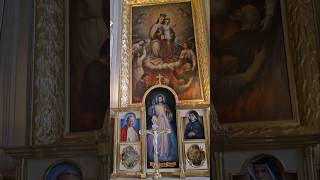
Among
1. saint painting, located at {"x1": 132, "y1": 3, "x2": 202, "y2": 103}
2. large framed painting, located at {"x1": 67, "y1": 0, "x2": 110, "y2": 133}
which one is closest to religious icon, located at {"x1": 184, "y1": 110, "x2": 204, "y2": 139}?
saint painting, located at {"x1": 132, "y1": 3, "x2": 202, "y2": 103}

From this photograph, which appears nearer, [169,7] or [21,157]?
[21,157]

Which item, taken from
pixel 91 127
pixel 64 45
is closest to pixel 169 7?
pixel 64 45

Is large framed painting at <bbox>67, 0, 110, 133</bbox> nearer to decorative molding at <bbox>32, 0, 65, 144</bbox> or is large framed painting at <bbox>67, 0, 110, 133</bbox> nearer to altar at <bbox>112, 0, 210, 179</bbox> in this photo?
decorative molding at <bbox>32, 0, 65, 144</bbox>

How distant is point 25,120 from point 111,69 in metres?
1.23

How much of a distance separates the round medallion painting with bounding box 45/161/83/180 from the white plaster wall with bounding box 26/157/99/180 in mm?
50

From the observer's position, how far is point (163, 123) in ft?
19.2

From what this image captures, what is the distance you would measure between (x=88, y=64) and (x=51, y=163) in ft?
4.26

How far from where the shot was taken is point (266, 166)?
17.3 ft

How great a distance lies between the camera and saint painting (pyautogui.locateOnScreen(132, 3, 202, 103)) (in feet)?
19.9

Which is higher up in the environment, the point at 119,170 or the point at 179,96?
the point at 179,96

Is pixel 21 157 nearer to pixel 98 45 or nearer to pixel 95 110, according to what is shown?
pixel 95 110

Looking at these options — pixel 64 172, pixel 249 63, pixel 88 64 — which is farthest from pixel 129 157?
pixel 249 63

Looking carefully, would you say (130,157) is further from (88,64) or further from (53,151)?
(88,64)

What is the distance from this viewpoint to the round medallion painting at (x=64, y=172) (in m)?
5.71
